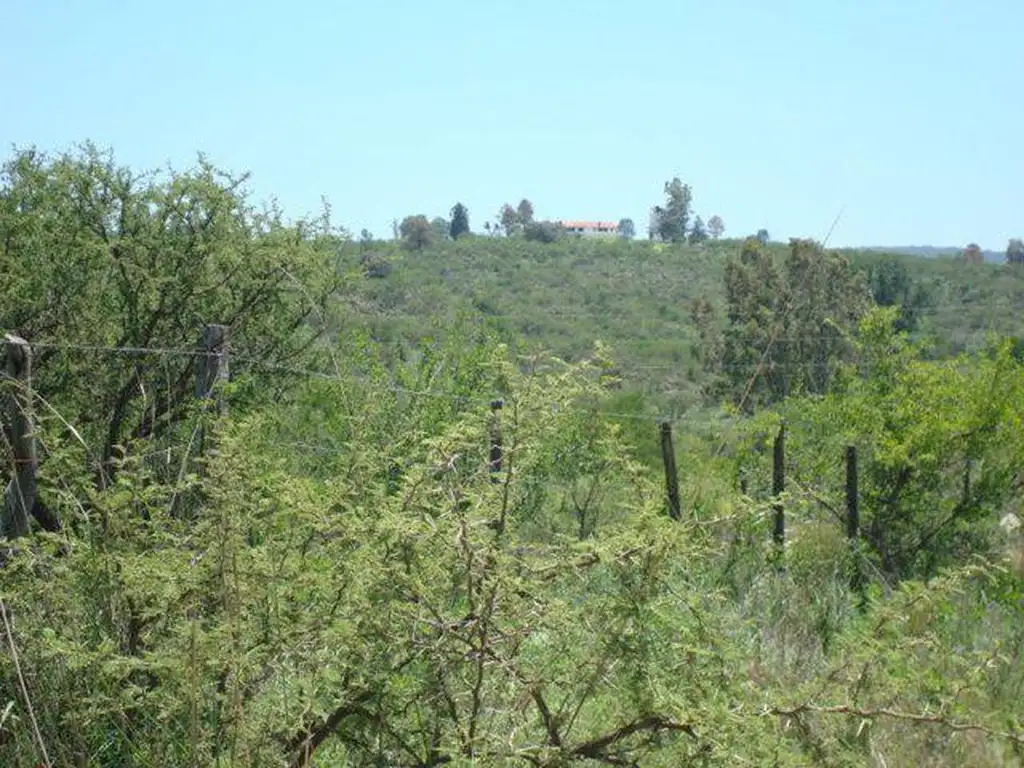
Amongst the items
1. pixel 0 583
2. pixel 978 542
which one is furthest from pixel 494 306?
pixel 0 583

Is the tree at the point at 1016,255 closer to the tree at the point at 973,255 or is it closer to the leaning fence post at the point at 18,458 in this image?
the tree at the point at 973,255

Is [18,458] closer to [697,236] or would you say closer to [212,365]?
[212,365]

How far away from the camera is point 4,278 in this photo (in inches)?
418

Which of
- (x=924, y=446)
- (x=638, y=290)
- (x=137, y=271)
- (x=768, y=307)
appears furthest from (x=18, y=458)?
(x=638, y=290)

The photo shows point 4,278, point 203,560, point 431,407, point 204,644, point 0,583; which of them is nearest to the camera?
point 204,644

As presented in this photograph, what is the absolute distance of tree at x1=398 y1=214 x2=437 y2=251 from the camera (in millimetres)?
97275

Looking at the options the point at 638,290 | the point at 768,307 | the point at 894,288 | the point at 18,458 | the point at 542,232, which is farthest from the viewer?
the point at 542,232

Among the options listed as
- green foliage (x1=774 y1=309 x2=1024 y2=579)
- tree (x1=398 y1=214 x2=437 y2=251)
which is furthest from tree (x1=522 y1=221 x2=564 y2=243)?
green foliage (x1=774 y1=309 x2=1024 y2=579)

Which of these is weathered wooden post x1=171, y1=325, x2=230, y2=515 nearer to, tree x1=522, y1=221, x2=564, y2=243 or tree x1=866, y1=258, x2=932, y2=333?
tree x1=866, y1=258, x2=932, y2=333

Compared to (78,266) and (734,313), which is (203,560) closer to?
(78,266)

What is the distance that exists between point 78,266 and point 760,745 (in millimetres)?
9271

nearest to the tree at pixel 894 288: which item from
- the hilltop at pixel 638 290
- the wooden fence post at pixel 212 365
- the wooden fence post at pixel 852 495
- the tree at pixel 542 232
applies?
the hilltop at pixel 638 290

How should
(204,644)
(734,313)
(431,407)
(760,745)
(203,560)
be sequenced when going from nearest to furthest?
(760,745) < (204,644) < (203,560) < (431,407) < (734,313)

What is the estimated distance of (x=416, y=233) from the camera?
98.5 metres
